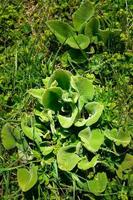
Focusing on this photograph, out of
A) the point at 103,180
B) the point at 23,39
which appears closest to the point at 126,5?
the point at 23,39

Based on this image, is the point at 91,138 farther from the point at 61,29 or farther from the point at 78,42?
the point at 61,29

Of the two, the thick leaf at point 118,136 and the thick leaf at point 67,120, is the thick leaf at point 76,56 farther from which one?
the thick leaf at point 118,136

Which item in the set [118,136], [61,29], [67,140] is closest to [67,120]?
[67,140]

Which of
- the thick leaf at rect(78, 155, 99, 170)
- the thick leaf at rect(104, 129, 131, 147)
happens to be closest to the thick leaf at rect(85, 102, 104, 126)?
the thick leaf at rect(104, 129, 131, 147)

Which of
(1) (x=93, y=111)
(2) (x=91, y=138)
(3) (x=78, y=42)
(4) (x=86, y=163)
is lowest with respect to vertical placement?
(4) (x=86, y=163)

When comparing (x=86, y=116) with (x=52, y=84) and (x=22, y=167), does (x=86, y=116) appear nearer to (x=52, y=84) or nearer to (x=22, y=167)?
(x=52, y=84)

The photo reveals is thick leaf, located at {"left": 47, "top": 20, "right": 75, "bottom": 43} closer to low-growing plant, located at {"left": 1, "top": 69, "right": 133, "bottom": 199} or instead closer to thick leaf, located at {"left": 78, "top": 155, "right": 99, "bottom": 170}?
low-growing plant, located at {"left": 1, "top": 69, "right": 133, "bottom": 199}
